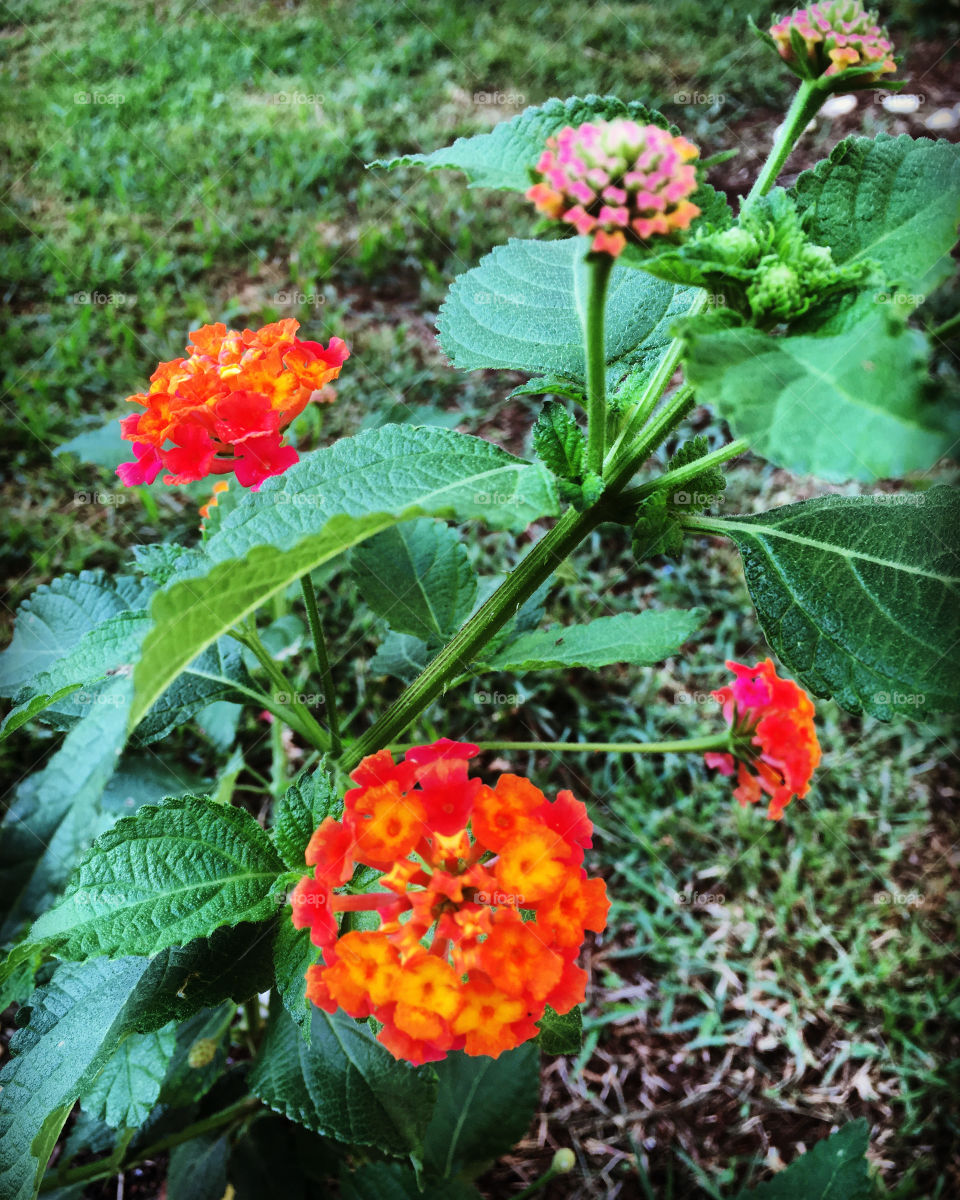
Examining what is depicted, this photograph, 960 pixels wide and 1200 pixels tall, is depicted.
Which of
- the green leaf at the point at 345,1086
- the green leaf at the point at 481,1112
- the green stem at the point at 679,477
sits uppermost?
the green stem at the point at 679,477

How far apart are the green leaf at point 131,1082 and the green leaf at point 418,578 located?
1.80ft

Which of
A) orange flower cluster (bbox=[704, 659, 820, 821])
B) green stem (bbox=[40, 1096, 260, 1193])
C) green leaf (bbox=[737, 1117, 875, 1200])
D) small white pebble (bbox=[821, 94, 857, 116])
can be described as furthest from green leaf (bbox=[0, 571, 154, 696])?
small white pebble (bbox=[821, 94, 857, 116])

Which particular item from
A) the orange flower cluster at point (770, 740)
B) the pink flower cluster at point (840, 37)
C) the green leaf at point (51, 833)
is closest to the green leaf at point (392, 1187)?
the green leaf at point (51, 833)

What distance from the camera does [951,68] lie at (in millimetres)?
3180

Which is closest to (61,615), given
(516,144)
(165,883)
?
(165,883)

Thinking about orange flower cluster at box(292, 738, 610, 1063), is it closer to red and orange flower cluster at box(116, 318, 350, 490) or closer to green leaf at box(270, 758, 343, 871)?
green leaf at box(270, 758, 343, 871)

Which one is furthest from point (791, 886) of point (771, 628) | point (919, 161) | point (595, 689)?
point (919, 161)

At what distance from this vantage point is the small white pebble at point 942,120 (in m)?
2.80

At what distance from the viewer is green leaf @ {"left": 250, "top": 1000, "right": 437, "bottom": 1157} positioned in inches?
39.8

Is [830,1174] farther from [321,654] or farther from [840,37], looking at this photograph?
[840,37]

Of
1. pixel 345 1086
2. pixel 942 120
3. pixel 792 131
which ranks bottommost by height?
pixel 345 1086

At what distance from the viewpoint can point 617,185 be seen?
620 mm

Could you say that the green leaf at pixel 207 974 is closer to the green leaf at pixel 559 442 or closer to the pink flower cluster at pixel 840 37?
the green leaf at pixel 559 442

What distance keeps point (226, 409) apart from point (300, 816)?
0.43 m
